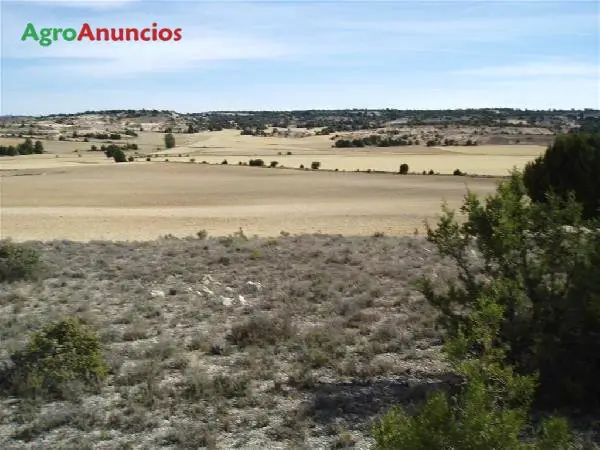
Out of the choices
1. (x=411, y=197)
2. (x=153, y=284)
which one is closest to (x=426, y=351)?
(x=153, y=284)

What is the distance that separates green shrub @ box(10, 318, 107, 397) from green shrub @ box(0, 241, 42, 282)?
6082 mm

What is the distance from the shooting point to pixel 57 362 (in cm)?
839

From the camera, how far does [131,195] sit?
49312 mm

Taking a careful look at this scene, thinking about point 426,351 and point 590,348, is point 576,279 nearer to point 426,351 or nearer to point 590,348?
point 590,348

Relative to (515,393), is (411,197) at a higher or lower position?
lower

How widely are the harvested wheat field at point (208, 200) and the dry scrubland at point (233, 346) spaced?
41.1 feet

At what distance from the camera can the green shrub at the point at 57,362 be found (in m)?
8.09

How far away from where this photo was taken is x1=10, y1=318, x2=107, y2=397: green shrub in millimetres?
8086

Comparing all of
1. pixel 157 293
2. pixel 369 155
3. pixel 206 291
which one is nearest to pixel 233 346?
pixel 206 291

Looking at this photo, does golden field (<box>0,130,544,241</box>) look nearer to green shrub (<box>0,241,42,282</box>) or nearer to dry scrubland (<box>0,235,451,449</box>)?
green shrub (<box>0,241,42,282</box>)

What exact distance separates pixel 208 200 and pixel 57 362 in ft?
128

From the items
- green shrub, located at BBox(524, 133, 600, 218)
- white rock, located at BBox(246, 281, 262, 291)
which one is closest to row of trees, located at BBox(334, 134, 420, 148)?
green shrub, located at BBox(524, 133, 600, 218)

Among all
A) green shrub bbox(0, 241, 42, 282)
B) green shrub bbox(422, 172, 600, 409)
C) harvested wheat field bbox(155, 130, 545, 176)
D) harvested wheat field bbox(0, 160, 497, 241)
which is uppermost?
green shrub bbox(422, 172, 600, 409)

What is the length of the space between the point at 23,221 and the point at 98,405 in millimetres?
29339
